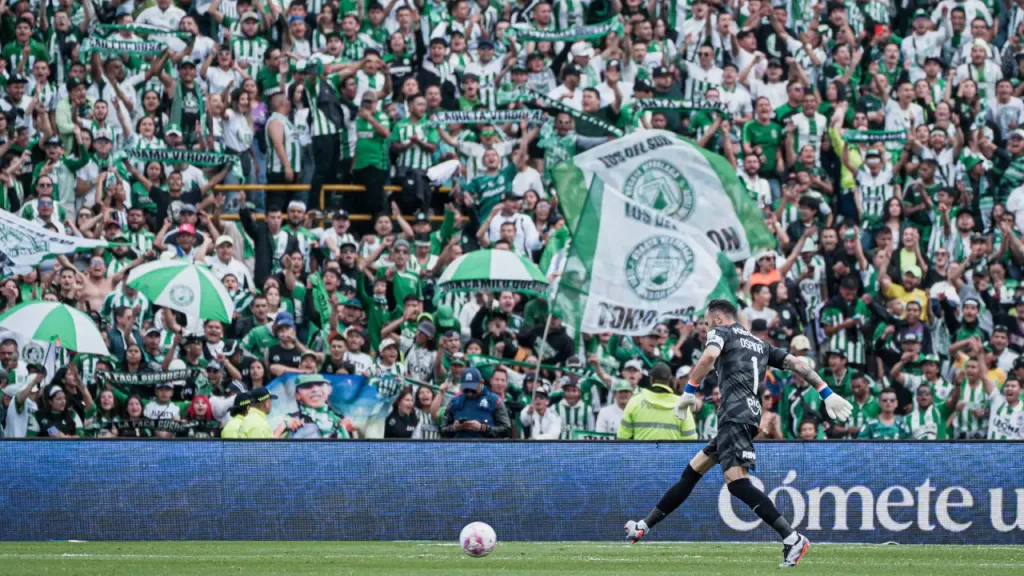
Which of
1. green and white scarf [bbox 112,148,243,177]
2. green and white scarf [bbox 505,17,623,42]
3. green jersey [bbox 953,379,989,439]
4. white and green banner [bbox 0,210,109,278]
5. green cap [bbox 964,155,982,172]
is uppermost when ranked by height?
green and white scarf [bbox 505,17,623,42]

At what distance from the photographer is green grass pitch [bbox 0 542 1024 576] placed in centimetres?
1189

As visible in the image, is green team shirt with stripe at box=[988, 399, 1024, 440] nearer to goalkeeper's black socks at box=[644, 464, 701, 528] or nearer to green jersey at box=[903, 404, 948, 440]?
green jersey at box=[903, 404, 948, 440]

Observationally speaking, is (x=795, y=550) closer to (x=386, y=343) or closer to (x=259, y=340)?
(x=386, y=343)

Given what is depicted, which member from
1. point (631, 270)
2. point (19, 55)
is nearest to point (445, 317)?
point (631, 270)

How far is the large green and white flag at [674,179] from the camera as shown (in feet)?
60.7

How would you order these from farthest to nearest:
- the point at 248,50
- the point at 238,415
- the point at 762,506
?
1. the point at 248,50
2. the point at 238,415
3. the point at 762,506

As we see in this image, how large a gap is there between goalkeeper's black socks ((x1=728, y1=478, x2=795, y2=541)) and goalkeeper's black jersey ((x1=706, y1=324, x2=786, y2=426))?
472 mm

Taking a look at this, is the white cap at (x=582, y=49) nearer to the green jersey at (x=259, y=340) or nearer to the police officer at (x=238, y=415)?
the green jersey at (x=259, y=340)

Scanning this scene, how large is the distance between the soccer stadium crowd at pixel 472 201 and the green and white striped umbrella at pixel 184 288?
7 centimetres

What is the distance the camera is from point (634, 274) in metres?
17.8

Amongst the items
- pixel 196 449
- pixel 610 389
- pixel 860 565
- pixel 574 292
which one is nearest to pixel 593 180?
pixel 574 292

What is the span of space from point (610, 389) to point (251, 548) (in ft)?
19.0

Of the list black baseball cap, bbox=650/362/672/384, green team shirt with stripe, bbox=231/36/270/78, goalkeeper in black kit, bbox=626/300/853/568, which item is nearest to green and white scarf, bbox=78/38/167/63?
green team shirt with stripe, bbox=231/36/270/78

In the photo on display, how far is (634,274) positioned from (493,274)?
1827 millimetres
